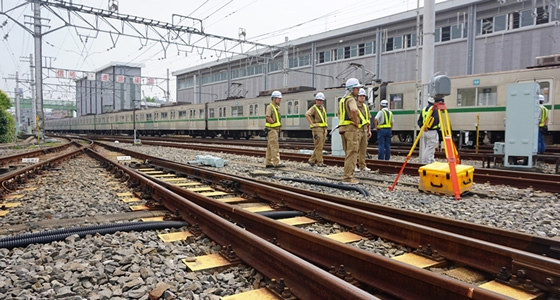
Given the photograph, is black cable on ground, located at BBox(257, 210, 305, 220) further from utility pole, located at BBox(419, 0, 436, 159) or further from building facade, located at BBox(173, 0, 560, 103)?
building facade, located at BBox(173, 0, 560, 103)

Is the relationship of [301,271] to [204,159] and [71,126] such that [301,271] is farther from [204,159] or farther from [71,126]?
[71,126]

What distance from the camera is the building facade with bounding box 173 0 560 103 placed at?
84.7 ft

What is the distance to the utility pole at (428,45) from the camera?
32.5 feet

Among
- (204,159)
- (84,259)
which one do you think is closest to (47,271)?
(84,259)

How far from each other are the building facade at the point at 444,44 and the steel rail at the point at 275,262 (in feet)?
58.2

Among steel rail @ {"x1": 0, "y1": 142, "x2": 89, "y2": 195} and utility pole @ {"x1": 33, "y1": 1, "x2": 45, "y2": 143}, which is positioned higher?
utility pole @ {"x1": 33, "y1": 1, "x2": 45, "y2": 143}

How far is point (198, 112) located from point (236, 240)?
101ft

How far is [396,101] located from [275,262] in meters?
17.0

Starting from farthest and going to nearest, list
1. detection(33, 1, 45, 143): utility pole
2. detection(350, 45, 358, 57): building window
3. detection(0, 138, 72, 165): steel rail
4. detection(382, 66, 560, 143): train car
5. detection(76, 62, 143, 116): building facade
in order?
detection(76, 62, 143, 116): building facade → detection(350, 45, 358, 57): building window → detection(33, 1, 45, 143): utility pole → detection(382, 66, 560, 143): train car → detection(0, 138, 72, 165): steel rail

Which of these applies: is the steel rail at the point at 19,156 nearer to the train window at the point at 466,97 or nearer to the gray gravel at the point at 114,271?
the gray gravel at the point at 114,271

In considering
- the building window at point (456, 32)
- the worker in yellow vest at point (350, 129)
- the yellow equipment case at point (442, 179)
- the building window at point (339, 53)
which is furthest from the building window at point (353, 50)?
the yellow equipment case at point (442, 179)

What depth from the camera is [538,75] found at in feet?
47.3

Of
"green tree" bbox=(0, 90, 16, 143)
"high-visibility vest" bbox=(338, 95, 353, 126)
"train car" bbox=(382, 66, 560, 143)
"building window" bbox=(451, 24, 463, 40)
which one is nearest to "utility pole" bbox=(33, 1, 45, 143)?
"green tree" bbox=(0, 90, 16, 143)

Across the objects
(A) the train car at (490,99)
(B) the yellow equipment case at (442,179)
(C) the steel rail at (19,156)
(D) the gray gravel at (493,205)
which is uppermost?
(A) the train car at (490,99)
